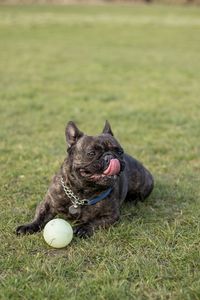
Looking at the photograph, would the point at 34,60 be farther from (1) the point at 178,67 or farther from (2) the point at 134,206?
(2) the point at 134,206


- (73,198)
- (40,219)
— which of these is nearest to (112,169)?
(73,198)

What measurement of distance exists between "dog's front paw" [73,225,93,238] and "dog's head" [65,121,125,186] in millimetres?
433

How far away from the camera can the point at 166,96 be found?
12.4 metres

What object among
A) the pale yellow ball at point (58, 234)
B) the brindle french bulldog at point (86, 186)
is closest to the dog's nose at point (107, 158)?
the brindle french bulldog at point (86, 186)

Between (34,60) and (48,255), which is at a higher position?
(48,255)

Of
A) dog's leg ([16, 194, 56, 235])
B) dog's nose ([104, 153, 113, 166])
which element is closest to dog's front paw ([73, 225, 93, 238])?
dog's leg ([16, 194, 56, 235])

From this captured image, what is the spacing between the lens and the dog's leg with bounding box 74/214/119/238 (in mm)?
4936

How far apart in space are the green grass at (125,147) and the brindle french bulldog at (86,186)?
16 cm

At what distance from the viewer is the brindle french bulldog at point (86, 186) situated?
15.8 ft

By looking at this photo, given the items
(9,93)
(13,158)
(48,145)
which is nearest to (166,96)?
(9,93)

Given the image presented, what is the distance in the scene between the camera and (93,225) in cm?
506

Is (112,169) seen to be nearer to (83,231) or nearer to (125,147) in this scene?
(83,231)

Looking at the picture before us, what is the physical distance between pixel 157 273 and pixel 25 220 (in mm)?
1702

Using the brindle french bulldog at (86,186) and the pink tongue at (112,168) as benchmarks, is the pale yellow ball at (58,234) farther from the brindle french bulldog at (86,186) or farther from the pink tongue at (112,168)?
the pink tongue at (112,168)
